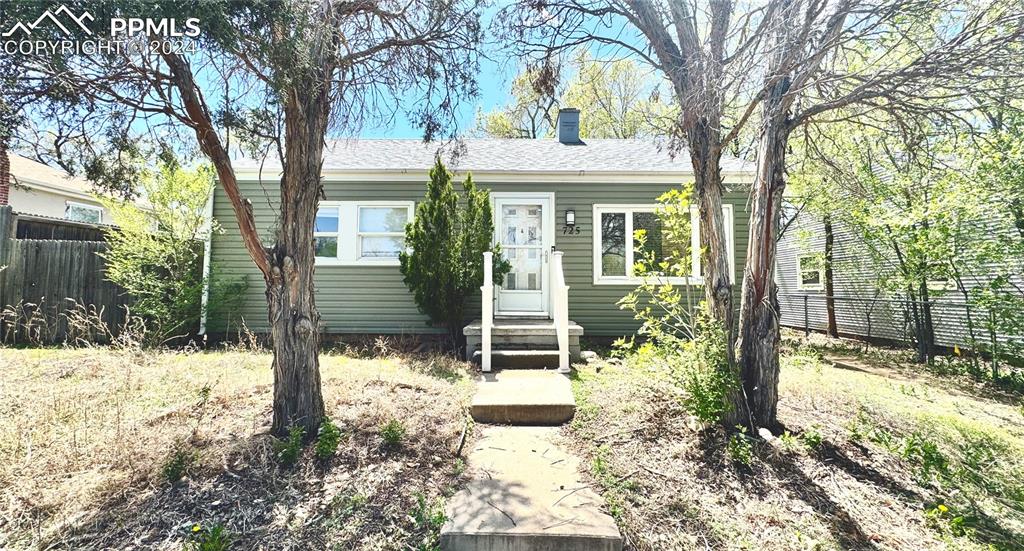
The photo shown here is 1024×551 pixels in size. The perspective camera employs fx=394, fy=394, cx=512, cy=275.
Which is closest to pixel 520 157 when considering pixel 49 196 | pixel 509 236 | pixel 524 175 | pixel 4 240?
pixel 524 175

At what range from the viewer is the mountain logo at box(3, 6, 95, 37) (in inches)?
88.8

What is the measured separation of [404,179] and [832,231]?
10171mm

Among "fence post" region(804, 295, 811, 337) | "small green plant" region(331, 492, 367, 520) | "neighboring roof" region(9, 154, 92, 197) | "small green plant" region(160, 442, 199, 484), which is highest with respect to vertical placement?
"neighboring roof" region(9, 154, 92, 197)

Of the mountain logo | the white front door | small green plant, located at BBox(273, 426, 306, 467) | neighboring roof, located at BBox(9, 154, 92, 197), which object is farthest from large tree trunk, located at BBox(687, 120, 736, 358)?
neighboring roof, located at BBox(9, 154, 92, 197)

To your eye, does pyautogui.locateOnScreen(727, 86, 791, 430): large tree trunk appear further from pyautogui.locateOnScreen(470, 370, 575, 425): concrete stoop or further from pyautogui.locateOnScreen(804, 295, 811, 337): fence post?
pyautogui.locateOnScreen(804, 295, 811, 337): fence post

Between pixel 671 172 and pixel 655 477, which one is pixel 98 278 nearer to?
pixel 655 477

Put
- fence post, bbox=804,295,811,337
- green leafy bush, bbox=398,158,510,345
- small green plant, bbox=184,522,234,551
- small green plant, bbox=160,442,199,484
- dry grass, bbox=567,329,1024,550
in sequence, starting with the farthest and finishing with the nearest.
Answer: fence post, bbox=804,295,811,337
green leafy bush, bbox=398,158,510,345
small green plant, bbox=160,442,199,484
dry grass, bbox=567,329,1024,550
small green plant, bbox=184,522,234,551

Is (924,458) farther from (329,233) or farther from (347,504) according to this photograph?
(329,233)

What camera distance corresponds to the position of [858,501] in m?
2.49

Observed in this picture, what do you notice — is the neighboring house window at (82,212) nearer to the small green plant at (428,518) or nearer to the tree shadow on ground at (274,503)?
the tree shadow on ground at (274,503)

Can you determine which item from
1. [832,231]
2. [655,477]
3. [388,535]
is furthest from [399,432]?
[832,231]

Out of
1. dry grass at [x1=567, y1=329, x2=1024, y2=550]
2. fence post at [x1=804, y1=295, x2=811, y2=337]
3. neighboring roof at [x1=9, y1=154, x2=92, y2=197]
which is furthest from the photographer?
fence post at [x1=804, y1=295, x2=811, y2=337]

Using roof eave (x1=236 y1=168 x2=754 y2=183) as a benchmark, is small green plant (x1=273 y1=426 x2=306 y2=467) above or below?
below

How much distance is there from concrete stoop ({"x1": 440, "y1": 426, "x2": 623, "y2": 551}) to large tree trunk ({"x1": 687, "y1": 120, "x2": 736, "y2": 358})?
6.13 feet
